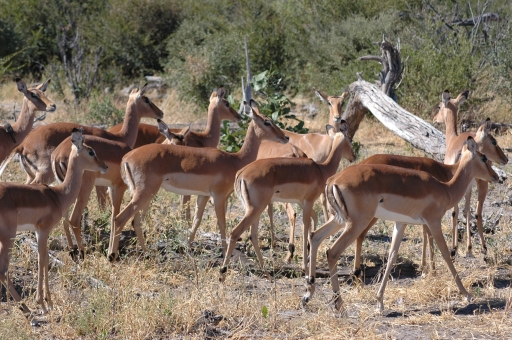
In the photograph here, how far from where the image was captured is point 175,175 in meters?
6.98

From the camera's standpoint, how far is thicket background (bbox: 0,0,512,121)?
14000 millimetres

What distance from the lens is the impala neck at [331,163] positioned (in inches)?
280

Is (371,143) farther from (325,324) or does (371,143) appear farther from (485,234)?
(325,324)

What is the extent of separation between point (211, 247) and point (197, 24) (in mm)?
15382

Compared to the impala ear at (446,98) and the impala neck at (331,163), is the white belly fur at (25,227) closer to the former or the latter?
the impala neck at (331,163)

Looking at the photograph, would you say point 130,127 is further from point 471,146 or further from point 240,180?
point 471,146

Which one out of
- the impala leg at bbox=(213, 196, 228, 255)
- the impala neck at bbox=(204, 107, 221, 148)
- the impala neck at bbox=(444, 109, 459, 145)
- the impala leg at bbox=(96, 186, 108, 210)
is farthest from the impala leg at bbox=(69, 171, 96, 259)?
the impala neck at bbox=(444, 109, 459, 145)

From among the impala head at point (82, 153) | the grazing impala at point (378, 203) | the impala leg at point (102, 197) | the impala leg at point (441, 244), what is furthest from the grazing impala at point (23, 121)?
the impala leg at point (441, 244)

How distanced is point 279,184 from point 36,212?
2.14 m

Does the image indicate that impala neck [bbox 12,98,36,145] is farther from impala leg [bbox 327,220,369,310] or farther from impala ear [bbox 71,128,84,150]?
impala leg [bbox 327,220,369,310]

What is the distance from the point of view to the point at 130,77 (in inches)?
869

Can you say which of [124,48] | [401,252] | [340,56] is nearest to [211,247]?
[401,252]

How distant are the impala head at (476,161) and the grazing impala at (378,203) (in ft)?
1.75

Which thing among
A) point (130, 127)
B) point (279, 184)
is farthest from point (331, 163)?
point (130, 127)
